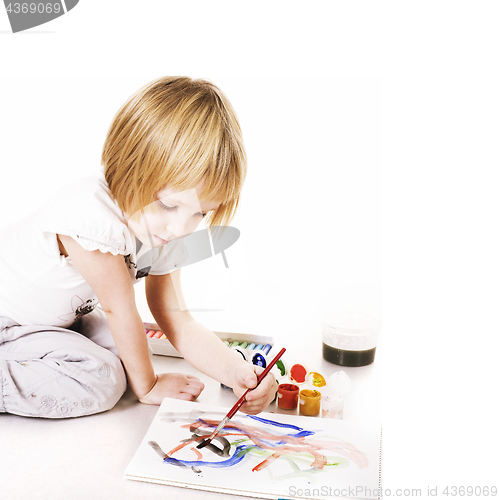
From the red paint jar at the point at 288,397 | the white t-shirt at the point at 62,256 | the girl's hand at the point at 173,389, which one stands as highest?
the white t-shirt at the point at 62,256

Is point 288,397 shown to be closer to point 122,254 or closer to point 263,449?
point 263,449

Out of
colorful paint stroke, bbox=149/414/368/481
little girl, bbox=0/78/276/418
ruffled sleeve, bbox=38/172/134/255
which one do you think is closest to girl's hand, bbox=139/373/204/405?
little girl, bbox=0/78/276/418

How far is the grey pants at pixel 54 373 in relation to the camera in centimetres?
78

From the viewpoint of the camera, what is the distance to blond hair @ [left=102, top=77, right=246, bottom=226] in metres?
0.75

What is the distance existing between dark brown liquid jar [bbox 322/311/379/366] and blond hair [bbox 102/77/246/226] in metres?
0.37

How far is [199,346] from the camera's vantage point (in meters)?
0.91

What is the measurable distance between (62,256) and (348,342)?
563 millimetres

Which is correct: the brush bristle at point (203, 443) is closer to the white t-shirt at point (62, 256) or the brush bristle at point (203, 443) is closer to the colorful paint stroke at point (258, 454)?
the colorful paint stroke at point (258, 454)

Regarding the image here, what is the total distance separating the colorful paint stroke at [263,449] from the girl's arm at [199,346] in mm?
61

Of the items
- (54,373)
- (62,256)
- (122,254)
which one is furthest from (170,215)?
(54,373)

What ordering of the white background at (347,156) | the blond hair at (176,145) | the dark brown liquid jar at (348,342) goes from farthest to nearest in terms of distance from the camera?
the dark brown liquid jar at (348,342) → the blond hair at (176,145) → the white background at (347,156)

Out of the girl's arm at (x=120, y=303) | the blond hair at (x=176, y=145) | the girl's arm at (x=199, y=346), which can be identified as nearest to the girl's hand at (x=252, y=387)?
the girl's arm at (x=199, y=346)

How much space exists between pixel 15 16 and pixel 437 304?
3.24ft

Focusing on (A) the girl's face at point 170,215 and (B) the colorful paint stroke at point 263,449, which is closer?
(B) the colorful paint stroke at point 263,449
